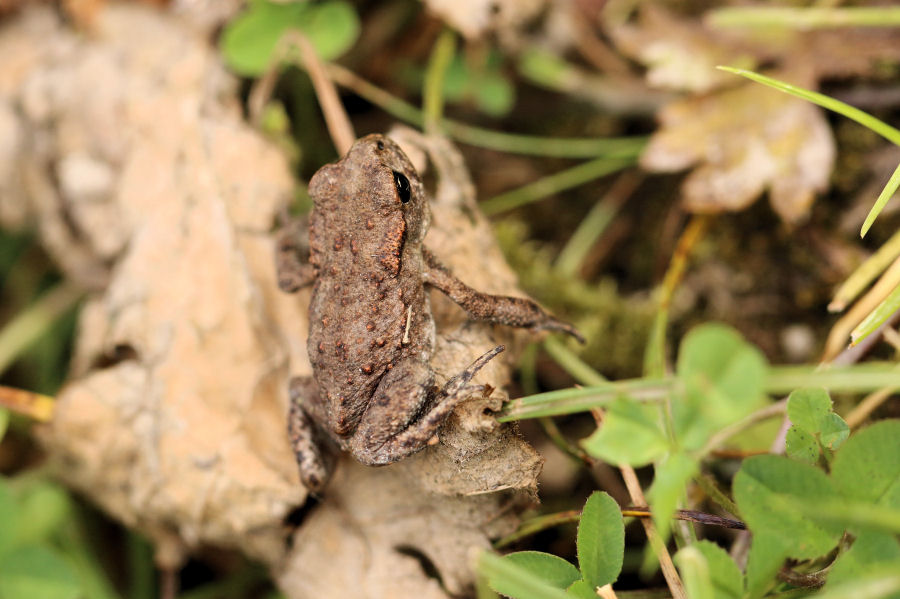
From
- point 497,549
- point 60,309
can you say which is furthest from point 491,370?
point 60,309

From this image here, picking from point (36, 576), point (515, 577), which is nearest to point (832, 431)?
point (515, 577)

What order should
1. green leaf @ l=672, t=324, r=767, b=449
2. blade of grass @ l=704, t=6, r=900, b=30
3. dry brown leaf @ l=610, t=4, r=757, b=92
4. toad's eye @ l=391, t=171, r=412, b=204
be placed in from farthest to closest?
dry brown leaf @ l=610, t=4, r=757, b=92
blade of grass @ l=704, t=6, r=900, b=30
toad's eye @ l=391, t=171, r=412, b=204
green leaf @ l=672, t=324, r=767, b=449

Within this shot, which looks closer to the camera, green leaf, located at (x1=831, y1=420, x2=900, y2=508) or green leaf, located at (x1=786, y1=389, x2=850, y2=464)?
green leaf, located at (x1=831, y1=420, x2=900, y2=508)

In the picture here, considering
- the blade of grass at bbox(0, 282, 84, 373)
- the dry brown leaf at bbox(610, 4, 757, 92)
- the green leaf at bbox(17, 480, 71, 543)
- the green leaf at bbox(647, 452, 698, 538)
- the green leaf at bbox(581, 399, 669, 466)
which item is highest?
the dry brown leaf at bbox(610, 4, 757, 92)

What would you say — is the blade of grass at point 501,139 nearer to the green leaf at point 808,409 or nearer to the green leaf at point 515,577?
the green leaf at point 808,409

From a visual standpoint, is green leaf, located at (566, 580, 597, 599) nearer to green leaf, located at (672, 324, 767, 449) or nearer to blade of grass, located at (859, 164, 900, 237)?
green leaf, located at (672, 324, 767, 449)

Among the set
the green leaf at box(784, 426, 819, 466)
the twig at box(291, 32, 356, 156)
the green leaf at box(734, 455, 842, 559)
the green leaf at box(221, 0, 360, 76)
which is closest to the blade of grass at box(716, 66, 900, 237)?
the green leaf at box(784, 426, 819, 466)

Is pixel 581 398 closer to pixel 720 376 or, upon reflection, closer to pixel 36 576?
pixel 720 376
